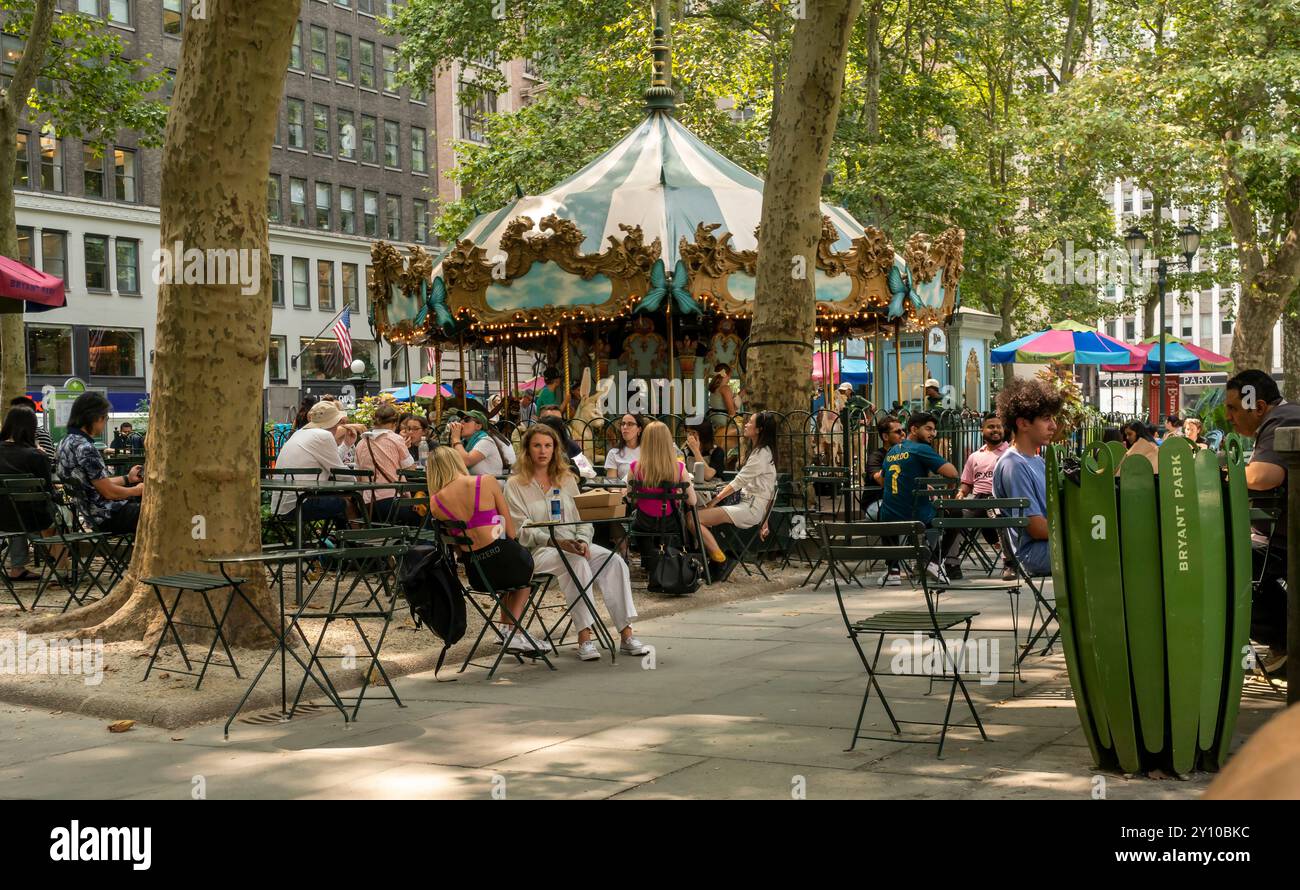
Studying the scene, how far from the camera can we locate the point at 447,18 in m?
32.5

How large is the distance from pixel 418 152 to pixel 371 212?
154 inches

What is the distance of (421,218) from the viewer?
63.9 m

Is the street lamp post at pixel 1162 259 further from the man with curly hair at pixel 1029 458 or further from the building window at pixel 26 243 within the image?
the building window at pixel 26 243

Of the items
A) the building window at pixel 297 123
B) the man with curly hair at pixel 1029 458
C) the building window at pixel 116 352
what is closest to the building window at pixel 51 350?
the building window at pixel 116 352

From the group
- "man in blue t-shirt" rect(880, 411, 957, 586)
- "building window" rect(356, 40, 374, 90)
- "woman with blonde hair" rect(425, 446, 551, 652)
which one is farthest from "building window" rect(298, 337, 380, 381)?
"woman with blonde hair" rect(425, 446, 551, 652)

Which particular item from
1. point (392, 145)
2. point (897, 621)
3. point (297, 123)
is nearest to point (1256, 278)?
point (897, 621)

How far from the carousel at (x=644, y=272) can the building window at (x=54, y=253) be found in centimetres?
2944

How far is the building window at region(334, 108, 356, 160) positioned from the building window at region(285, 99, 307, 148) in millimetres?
1748

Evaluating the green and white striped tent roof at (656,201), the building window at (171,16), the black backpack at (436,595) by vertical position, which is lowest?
the black backpack at (436,595)

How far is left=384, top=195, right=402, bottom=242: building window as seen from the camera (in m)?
62.0

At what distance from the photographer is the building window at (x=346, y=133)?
194ft

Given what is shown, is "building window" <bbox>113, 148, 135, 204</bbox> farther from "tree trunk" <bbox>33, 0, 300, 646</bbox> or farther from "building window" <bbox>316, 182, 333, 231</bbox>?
"tree trunk" <bbox>33, 0, 300, 646</bbox>

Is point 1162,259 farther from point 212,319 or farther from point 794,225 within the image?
point 212,319
